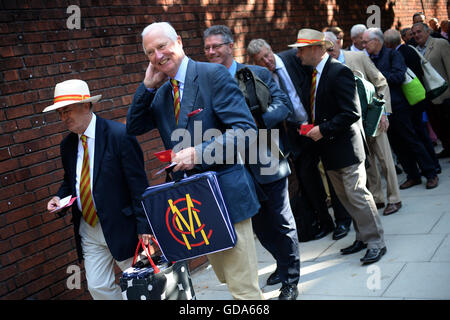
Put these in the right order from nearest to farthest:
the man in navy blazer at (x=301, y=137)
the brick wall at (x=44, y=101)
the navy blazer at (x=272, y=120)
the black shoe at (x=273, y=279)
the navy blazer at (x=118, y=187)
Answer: the navy blazer at (x=118, y=187)
the brick wall at (x=44, y=101)
the navy blazer at (x=272, y=120)
the black shoe at (x=273, y=279)
the man in navy blazer at (x=301, y=137)

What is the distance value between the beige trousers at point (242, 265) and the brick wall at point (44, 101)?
1.87 m

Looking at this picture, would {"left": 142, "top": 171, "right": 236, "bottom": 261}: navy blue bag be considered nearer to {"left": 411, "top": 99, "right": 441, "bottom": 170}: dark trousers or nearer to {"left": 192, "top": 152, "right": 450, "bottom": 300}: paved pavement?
{"left": 192, "top": 152, "right": 450, "bottom": 300}: paved pavement

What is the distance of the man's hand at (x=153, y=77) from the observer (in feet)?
12.4

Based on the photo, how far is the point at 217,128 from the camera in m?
3.63

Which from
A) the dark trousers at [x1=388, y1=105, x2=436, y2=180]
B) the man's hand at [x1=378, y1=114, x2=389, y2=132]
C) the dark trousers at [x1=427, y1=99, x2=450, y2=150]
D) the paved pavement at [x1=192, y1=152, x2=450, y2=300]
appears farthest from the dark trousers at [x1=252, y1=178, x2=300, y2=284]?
the dark trousers at [x1=427, y1=99, x2=450, y2=150]

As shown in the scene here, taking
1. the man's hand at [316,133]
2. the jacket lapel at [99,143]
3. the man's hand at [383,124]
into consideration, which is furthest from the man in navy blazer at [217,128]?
the man's hand at [383,124]

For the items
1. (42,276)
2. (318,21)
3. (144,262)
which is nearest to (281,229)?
(144,262)

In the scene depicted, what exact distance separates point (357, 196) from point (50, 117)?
294cm

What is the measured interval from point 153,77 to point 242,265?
143cm

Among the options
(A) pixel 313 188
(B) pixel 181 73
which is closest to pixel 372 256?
(A) pixel 313 188

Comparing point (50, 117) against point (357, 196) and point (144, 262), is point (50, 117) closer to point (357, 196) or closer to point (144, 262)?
point (144, 262)

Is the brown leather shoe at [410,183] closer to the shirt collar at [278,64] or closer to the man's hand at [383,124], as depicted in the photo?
the man's hand at [383,124]

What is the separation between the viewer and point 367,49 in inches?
296

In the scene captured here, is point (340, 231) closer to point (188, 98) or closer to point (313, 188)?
point (313, 188)
